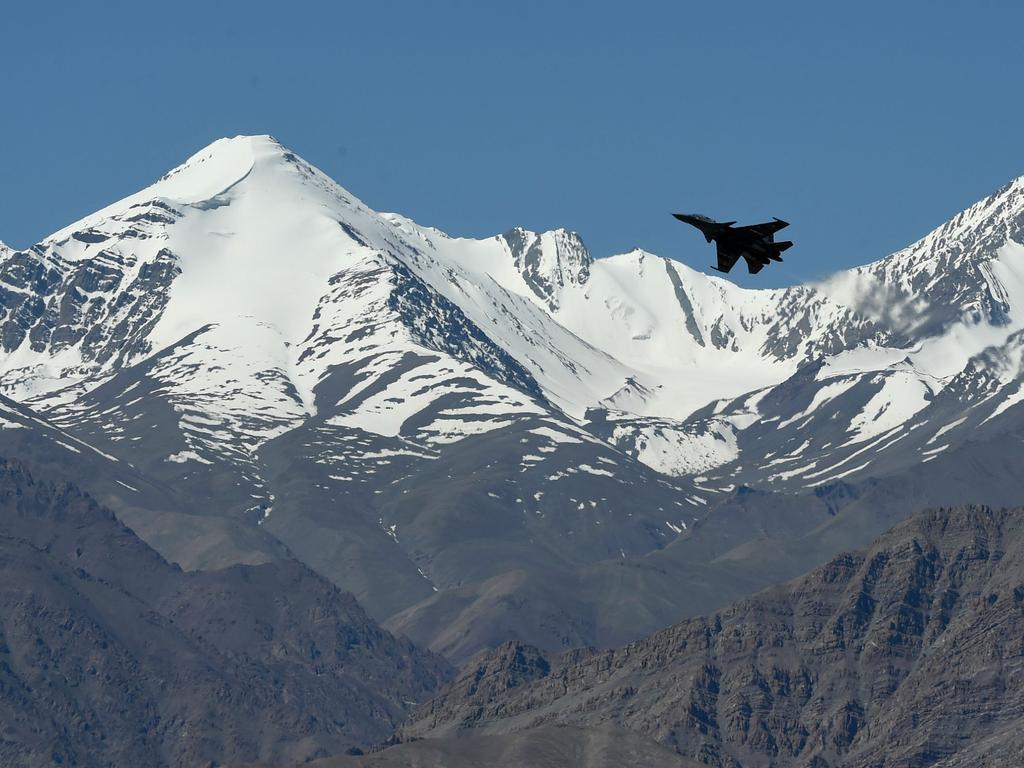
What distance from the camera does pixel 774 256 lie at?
372 feet

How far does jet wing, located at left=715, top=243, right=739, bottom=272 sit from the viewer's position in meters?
114

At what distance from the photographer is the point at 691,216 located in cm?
11456

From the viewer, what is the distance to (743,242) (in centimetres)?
11406

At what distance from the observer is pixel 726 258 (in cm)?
11456

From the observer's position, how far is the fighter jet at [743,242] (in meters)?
113

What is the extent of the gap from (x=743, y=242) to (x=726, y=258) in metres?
A: 1.11

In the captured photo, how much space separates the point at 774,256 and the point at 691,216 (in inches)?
166

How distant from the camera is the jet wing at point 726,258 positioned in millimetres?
114062

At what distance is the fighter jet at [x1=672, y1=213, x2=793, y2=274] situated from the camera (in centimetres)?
11281
